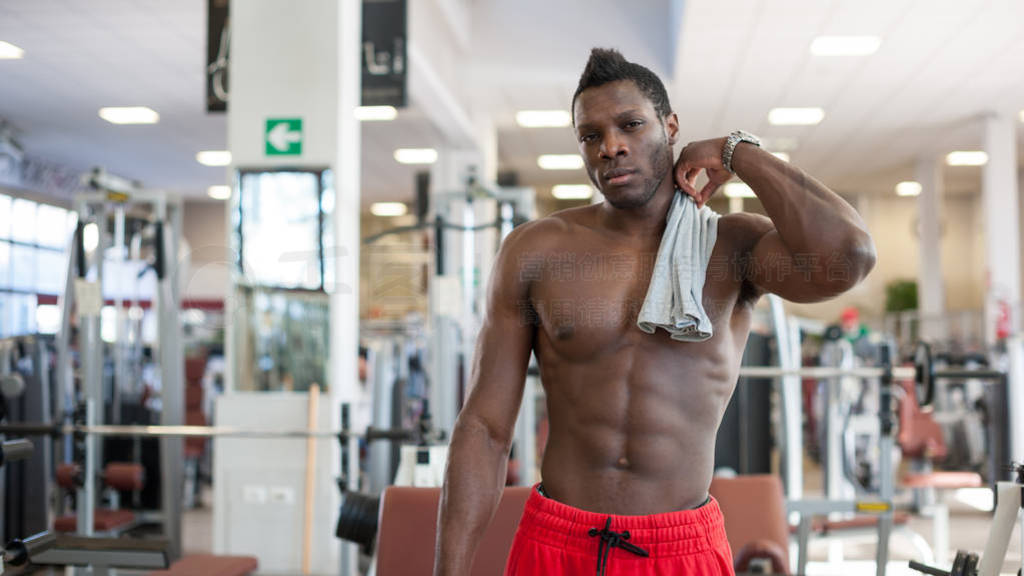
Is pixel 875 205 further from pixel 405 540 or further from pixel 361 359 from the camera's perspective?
pixel 405 540

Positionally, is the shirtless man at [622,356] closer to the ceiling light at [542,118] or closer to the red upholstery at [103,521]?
the red upholstery at [103,521]

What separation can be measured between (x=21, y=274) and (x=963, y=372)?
473 cm

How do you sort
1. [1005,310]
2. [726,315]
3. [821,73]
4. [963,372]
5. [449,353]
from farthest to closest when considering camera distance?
[1005,310] → [821,73] → [449,353] → [963,372] → [726,315]

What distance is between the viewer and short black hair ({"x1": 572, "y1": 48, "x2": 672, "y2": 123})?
4.50 ft

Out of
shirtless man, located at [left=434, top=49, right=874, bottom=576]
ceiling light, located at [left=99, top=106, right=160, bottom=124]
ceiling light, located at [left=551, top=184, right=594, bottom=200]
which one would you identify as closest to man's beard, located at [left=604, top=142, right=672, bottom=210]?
shirtless man, located at [left=434, top=49, right=874, bottom=576]

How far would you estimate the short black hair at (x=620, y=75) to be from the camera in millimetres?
1371

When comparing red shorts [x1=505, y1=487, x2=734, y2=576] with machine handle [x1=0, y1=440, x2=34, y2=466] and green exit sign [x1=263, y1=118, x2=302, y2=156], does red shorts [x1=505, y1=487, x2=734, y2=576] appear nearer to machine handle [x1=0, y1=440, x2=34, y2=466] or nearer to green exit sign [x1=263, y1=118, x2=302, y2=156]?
machine handle [x1=0, y1=440, x2=34, y2=466]

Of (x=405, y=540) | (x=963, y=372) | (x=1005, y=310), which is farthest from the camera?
(x=1005, y=310)

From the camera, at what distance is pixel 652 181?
138 cm

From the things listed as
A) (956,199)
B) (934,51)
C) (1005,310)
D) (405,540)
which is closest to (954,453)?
(1005,310)

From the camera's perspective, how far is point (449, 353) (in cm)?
488

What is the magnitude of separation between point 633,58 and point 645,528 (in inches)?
295

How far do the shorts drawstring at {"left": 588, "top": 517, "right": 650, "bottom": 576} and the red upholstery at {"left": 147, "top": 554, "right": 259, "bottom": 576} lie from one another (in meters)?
1.91

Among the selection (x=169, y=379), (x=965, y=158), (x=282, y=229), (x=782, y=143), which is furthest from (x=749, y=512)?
(x=965, y=158)
